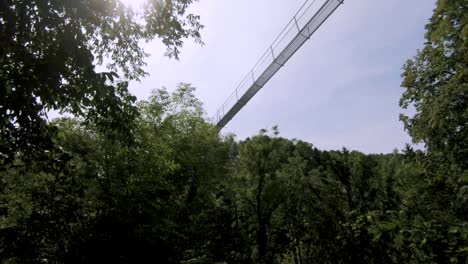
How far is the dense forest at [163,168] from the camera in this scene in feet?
14.9

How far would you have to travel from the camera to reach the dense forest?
179 inches

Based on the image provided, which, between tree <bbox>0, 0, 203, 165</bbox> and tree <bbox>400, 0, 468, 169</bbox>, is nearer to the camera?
tree <bbox>0, 0, 203, 165</bbox>

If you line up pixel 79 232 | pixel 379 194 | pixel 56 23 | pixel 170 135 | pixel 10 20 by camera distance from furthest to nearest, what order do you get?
pixel 379 194 → pixel 170 135 → pixel 79 232 → pixel 56 23 → pixel 10 20

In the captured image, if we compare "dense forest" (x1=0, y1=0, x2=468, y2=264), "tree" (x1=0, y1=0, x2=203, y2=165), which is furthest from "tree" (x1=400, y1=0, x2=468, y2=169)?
"tree" (x1=0, y1=0, x2=203, y2=165)

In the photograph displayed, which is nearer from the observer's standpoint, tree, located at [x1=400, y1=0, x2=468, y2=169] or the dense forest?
the dense forest

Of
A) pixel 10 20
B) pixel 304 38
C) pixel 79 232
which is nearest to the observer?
pixel 10 20

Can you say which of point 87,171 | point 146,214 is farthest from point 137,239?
point 87,171

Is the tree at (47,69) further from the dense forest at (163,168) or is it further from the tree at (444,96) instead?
the tree at (444,96)

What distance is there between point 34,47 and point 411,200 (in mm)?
16976

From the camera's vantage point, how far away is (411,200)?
17.2 m

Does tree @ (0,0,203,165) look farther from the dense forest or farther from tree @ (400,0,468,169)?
tree @ (400,0,468,169)

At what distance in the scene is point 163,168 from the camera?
13.5 metres

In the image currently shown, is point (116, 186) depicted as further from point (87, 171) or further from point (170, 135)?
point (170, 135)

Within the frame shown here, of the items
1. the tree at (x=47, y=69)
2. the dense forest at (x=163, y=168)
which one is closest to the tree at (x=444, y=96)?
the dense forest at (x=163, y=168)
